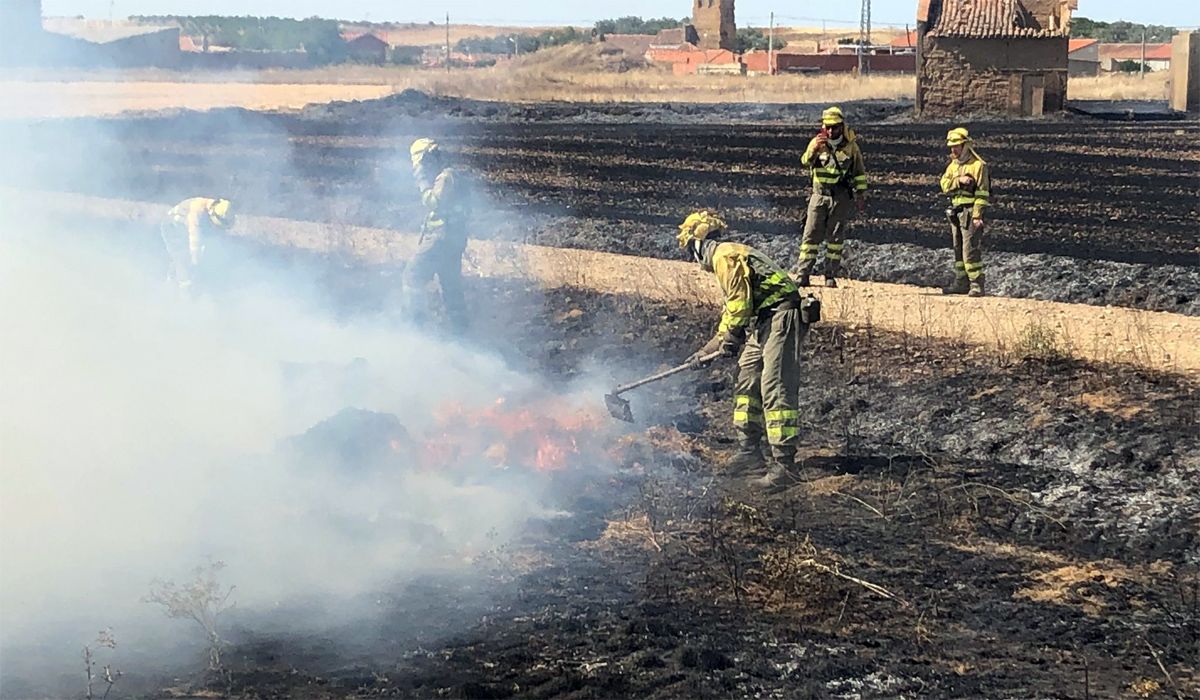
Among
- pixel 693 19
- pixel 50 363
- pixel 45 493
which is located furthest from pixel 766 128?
pixel 693 19

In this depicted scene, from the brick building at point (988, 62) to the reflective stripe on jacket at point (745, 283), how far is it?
31.9 meters

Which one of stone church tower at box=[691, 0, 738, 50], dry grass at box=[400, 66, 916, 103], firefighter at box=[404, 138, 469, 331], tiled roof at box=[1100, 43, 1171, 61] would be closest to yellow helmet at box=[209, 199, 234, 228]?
firefighter at box=[404, 138, 469, 331]

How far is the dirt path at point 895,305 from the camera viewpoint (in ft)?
40.4

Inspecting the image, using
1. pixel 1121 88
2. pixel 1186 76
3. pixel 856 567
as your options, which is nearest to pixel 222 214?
pixel 856 567

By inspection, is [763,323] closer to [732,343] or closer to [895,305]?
[732,343]

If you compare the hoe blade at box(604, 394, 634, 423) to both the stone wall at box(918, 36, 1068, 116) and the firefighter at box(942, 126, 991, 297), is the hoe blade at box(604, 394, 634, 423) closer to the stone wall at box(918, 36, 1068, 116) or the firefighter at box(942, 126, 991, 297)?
the firefighter at box(942, 126, 991, 297)

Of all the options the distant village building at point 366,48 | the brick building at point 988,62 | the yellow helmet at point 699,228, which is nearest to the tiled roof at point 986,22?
the brick building at point 988,62

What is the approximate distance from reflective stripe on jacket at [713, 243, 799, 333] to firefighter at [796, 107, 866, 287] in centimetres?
509

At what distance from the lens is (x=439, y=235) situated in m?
13.3

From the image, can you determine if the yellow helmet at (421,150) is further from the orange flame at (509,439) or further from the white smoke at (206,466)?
the orange flame at (509,439)

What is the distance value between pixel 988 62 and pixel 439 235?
29.6 m

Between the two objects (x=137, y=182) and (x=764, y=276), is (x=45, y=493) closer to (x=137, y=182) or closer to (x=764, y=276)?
(x=764, y=276)

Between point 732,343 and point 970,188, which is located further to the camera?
point 970,188

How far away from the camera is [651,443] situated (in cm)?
1101
